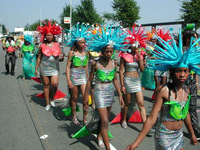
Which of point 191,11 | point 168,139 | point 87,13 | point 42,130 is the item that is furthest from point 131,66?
point 87,13

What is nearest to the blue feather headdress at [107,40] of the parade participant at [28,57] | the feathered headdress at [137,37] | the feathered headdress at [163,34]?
the feathered headdress at [137,37]

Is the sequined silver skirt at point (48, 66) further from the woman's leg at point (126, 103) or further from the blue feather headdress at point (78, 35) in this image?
the woman's leg at point (126, 103)

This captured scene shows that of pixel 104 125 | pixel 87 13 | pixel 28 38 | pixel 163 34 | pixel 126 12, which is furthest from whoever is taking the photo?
pixel 87 13

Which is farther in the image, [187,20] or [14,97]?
[187,20]

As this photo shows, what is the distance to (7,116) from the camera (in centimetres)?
536

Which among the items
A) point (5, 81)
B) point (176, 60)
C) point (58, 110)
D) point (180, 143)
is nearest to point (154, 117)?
point (180, 143)

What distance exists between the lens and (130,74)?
4.52 meters

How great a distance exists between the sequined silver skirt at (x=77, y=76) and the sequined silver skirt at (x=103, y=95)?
1.21 m

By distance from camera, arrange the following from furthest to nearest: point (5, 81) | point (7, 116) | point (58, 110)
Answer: point (5, 81), point (58, 110), point (7, 116)

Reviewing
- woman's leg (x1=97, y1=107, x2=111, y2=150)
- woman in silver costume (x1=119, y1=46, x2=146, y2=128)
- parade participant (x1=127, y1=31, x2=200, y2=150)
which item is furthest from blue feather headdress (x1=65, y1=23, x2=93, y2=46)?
parade participant (x1=127, y1=31, x2=200, y2=150)

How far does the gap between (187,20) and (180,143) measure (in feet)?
58.6

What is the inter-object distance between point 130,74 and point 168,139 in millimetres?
2244

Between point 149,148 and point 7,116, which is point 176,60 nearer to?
point 149,148

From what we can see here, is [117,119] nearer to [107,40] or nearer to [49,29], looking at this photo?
[107,40]
